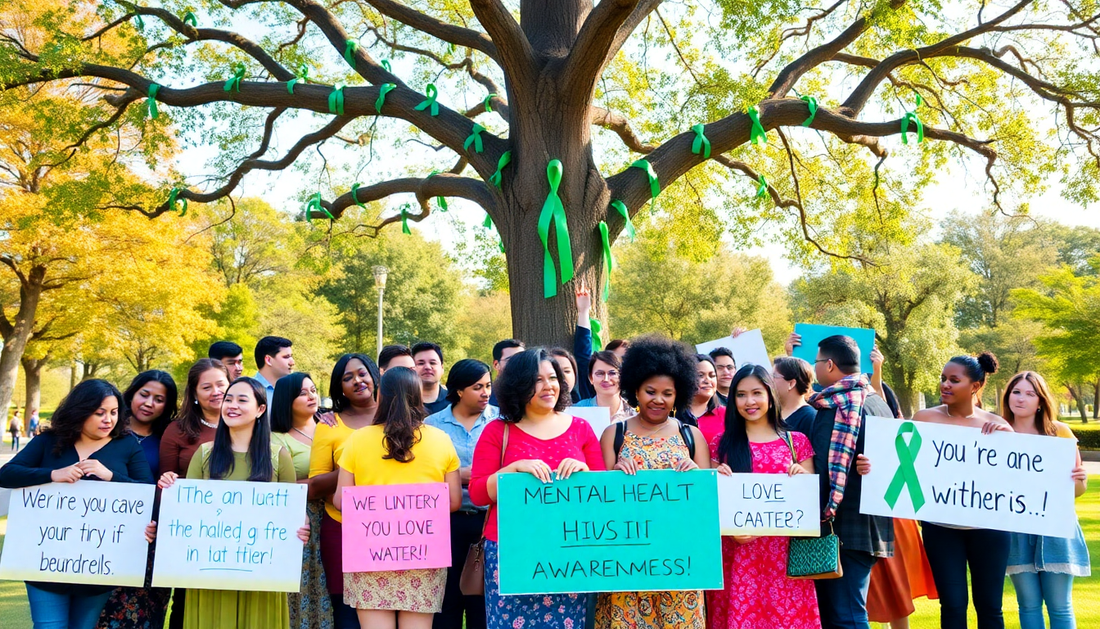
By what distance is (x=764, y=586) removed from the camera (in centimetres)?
470

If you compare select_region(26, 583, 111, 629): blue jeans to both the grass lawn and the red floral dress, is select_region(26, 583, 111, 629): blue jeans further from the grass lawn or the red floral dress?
the red floral dress

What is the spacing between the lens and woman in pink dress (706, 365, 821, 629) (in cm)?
465

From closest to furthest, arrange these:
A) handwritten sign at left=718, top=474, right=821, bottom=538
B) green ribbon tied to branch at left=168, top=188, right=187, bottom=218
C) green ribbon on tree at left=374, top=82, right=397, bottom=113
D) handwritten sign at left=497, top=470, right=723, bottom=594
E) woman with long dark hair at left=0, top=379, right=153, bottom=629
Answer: handwritten sign at left=497, top=470, right=723, bottom=594 < handwritten sign at left=718, top=474, right=821, bottom=538 < woman with long dark hair at left=0, top=379, right=153, bottom=629 < green ribbon on tree at left=374, top=82, right=397, bottom=113 < green ribbon tied to branch at left=168, top=188, right=187, bottom=218

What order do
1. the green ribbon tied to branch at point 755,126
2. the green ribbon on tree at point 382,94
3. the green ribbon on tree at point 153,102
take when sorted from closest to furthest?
the green ribbon tied to branch at point 755,126 < the green ribbon on tree at point 382,94 < the green ribbon on tree at point 153,102

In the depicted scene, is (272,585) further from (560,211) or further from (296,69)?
(296,69)

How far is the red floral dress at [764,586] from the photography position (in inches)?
183

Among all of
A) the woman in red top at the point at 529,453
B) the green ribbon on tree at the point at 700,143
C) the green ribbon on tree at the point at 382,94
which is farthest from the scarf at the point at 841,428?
the green ribbon on tree at the point at 382,94

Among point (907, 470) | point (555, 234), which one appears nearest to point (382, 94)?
point (555, 234)

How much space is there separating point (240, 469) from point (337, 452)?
0.54 meters

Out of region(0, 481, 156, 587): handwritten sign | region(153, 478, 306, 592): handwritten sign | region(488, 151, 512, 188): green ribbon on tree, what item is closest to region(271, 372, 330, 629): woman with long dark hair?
region(153, 478, 306, 592): handwritten sign

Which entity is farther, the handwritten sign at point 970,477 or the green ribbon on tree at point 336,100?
the green ribbon on tree at point 336,100

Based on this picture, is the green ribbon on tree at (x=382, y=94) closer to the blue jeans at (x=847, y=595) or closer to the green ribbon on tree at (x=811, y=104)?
the green ribbon on tree at (x=811, y=104)

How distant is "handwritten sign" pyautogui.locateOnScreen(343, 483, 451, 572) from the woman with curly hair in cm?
90

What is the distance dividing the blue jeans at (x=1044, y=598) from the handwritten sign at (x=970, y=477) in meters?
0.55
